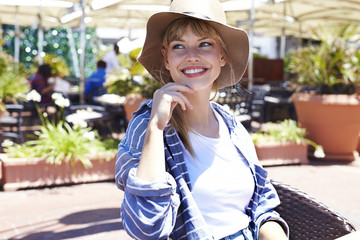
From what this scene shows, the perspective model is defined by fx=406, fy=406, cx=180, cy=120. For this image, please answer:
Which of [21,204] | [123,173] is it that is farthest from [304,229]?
[21,204]

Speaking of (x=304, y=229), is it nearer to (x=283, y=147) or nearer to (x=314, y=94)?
(x=283, y=147)

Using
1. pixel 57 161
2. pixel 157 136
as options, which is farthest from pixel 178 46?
pixel 57 161

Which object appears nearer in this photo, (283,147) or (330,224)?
(330,224)

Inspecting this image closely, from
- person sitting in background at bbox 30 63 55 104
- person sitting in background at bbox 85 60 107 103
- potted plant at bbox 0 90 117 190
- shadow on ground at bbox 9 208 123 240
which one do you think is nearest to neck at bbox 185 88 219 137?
shadow on ground at bbox 9 208 123 240

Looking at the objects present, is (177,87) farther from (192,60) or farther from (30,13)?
(30,13)

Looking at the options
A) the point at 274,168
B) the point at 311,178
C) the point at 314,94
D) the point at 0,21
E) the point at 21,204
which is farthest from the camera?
the point at 0,21

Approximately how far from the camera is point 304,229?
1.68m

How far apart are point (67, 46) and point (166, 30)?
712 inches

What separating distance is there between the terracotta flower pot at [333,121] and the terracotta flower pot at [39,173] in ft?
10.7

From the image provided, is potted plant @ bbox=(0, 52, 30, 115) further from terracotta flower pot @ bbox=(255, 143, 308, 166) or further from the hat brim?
the hat brim

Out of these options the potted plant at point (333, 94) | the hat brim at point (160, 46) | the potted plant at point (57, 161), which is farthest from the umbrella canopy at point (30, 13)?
the hat brim at point (160, 46)

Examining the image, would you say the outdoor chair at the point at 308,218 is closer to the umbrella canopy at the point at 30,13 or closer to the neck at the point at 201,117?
the neck at the point at 201,117

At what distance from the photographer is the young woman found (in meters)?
1.32

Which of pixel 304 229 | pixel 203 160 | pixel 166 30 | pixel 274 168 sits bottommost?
pixel 274 168
